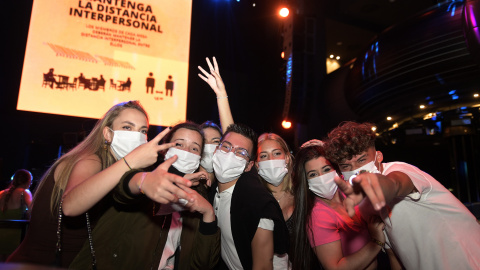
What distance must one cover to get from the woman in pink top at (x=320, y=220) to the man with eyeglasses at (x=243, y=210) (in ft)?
1.01

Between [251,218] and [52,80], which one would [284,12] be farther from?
[251,218]

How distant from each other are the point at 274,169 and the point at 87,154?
146 cm

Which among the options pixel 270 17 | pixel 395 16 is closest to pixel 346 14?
pixel 395 16

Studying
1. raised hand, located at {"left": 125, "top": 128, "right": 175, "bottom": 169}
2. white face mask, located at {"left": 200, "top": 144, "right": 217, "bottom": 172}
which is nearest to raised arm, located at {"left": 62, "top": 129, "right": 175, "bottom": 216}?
raised hand, located at {"left": 125, "top": 128, "right": 175, "bottom": 169}

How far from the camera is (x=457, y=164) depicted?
20.5 ft

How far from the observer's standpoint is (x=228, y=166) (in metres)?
2.19

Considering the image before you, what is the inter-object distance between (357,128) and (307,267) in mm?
1132

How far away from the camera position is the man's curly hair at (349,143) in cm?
189

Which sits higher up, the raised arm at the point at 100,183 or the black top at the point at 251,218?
the raised arm at the point at 100,183

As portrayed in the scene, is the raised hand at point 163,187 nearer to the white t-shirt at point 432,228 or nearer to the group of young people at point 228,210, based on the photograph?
the group of young people at point 228,210

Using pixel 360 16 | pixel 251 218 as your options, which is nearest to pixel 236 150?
pixel 251 218

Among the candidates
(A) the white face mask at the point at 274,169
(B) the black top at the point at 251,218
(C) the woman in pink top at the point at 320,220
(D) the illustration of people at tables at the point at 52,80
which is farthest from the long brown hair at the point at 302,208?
(D) the illustration of people at tables at the point at 52,80

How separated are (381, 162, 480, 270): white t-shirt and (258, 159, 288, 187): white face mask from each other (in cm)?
93

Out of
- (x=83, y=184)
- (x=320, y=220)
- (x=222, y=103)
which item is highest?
(x=222, y=103)
